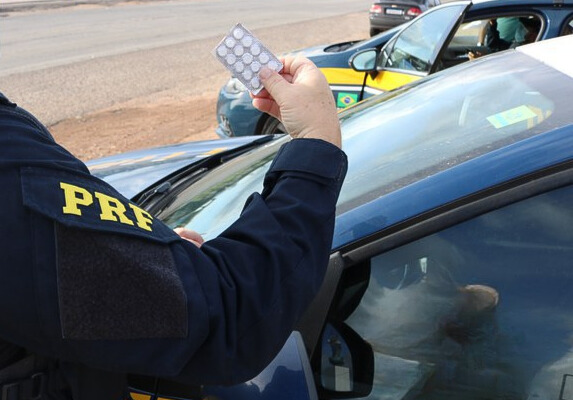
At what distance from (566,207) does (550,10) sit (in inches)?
139

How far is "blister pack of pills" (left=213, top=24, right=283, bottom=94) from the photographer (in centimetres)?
125

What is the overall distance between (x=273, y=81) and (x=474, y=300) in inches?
25.3

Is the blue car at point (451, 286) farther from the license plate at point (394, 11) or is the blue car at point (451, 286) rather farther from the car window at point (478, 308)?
the license plate at point (394, 11)

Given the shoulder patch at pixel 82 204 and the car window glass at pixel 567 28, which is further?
the car window glass at pixel 567 28

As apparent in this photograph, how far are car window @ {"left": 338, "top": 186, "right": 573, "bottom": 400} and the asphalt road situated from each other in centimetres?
765

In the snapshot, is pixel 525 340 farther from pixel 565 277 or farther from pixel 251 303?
pixel 251 303

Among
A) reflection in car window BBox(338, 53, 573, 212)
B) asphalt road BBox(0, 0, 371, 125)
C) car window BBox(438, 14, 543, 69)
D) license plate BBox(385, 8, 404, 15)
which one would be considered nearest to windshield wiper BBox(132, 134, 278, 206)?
reflection in car window BBox(338, 53, 573, 212)

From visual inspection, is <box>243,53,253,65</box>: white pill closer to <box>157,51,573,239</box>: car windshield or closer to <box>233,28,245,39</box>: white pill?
<box>233,28,245,39</box>: white pill

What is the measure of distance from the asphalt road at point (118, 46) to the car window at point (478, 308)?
25.1 ft

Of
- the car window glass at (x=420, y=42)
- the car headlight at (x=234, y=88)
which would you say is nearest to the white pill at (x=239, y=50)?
the car window glass at (x=420, y=42)

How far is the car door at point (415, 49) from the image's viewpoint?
4.60m

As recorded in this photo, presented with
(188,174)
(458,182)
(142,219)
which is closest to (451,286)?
(458,182)

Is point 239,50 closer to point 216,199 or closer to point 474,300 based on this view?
point 474,300

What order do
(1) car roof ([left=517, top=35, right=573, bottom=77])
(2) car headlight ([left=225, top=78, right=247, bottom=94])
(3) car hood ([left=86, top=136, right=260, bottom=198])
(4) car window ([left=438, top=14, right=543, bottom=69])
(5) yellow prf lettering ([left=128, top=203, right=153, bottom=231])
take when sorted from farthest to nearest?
(2) car headlight ([left=225, top=78, right=247, bottom=94]) < (4) car window ([left=438, top=14, right=543, bottom=69]) < (3) car hood ([left=86, top=136, right=260, bottom=198]) < (1) car roof ([left=517, top=35, right=573, bottom=77]) < (5) yellow prf lettering ([left=128, top=203, right=153, bottom=231])
